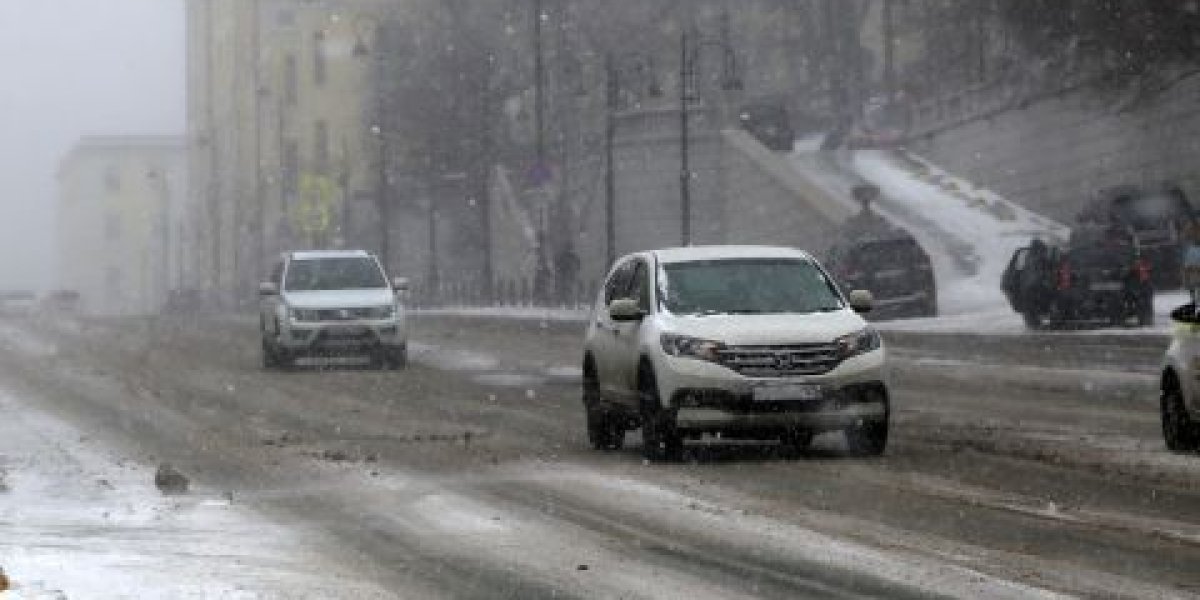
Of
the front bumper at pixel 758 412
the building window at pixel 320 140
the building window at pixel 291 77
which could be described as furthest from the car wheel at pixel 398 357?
the building window at pixel 291 77

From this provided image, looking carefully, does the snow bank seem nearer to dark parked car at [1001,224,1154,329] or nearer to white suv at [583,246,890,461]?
dark parked car at [1001,224,1154,329]

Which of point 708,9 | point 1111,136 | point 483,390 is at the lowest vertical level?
point 483,390

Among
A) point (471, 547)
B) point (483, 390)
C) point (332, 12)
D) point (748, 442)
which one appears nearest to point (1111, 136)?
point (483, 390)

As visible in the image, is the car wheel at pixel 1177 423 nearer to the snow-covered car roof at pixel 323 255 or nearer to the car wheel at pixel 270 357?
the car wheel at pixel 270 357

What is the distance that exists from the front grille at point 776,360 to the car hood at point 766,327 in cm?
4

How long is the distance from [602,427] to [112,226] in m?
173

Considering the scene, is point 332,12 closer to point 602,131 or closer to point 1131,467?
point 602,131

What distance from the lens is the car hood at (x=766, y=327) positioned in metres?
17.1

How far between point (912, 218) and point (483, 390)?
4070 cm

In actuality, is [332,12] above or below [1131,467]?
above

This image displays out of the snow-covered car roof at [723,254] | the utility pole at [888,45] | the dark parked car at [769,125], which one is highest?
the utility pole at [888,45]

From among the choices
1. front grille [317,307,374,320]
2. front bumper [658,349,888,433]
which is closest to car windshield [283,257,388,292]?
front grille [317,307,374,320]

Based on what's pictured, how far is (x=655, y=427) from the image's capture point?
1725 cm

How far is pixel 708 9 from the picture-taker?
285 feet
